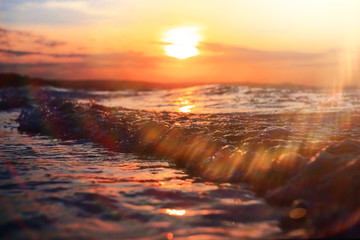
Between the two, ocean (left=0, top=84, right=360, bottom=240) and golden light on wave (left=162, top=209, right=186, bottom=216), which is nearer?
ocean (left=0, top=84, right=360, bottom=240)

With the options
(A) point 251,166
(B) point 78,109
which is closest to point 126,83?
(B) point 78,109

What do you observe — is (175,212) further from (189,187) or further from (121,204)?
(189,187)

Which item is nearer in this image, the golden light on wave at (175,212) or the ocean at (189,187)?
the ocean at (189,187)

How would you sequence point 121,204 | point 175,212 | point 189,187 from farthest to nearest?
1. point 189,187
2. point 121,204
3. point 175,212

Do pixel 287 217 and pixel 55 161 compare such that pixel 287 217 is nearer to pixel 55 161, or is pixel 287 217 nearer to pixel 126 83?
pixel 55 161

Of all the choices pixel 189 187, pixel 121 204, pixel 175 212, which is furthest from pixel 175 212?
pixel 189 187

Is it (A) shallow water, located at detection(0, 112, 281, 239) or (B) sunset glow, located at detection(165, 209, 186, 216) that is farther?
(B) sunset glow, located at detection(165, 209, 186, 216)

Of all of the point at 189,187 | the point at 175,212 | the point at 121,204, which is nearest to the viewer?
the point at 175,212

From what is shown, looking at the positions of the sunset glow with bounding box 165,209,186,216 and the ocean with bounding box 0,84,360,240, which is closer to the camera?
the ocean with bounding box 0,84,360,240

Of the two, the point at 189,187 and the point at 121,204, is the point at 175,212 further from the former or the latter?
the point at 189,187

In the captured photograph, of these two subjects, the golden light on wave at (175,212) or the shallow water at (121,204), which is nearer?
the shallow water at (121,204)

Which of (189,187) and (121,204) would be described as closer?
(121,204)

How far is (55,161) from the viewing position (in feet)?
15.5

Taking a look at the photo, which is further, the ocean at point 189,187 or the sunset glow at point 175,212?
the sunset glow at point 175,212
